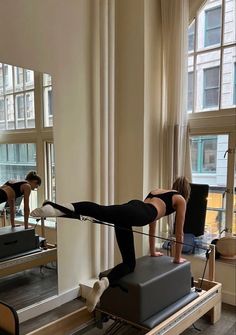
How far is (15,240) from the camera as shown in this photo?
2.85m

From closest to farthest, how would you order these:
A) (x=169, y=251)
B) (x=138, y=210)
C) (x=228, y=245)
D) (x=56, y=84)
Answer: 1. (x=138, y=210)
2. (x=56, y=84)
3. (x=228, y=245)
4. (x=169, y=251)

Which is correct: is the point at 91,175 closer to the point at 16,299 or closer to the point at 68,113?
the point at 68,113

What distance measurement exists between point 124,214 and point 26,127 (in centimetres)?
145

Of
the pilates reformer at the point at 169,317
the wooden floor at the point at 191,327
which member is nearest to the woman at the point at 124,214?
the pilates reformer at the point at 169,317

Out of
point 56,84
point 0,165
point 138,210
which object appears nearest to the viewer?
point 138,210

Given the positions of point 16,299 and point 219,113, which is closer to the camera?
point 16,299

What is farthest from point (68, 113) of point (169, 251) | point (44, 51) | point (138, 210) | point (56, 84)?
point (169, 251)

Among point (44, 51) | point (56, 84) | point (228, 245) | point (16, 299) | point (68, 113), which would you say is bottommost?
point (16, 299)

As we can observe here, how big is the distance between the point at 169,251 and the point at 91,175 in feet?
4.09

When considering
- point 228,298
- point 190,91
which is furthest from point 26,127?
point 228,298

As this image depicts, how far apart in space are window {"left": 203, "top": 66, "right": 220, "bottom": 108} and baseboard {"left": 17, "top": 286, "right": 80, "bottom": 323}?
253cm

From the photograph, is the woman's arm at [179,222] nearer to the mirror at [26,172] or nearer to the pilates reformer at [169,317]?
the pilates reformer at [169,317]

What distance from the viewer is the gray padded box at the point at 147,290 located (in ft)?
7.06

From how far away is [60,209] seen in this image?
183 cm
